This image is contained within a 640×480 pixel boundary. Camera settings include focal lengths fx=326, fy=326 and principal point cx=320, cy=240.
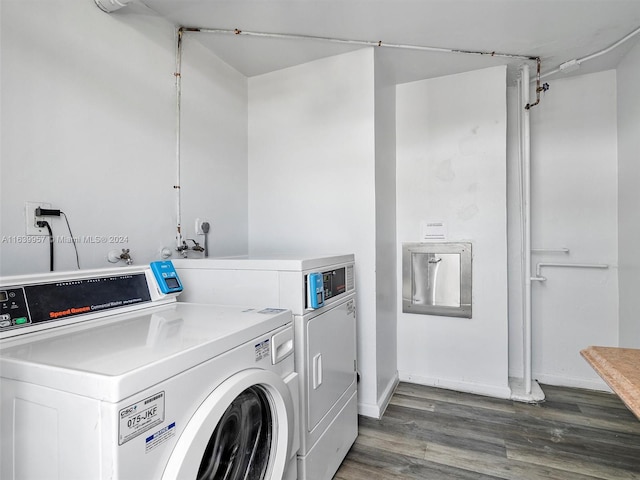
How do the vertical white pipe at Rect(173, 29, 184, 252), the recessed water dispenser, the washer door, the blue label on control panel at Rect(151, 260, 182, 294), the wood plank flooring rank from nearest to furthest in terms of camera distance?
the washer door
the blue label on control panel at Rect(151, 260, 182, 294)
the wood plank flooring
the vertical white pipe at Rect(173, 29, 184, 252)
the recessed water dispenser

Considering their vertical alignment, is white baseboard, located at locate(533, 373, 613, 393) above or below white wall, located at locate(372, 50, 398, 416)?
below

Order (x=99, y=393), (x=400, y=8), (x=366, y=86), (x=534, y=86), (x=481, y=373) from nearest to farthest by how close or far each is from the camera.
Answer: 1. (x=99, y=393)
2. (x=400, y=8)
3. (x=366, y=86)
4. (x=481, y=373)
5. (x=534, y=86)

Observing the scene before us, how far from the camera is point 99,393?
0.61 meters

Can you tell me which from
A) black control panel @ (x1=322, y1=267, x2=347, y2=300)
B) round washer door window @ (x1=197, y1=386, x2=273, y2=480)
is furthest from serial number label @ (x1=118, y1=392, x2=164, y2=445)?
black control panel @ (x1=322, y1=267, x2=347, y2=300)

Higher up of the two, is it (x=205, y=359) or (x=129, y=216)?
(x=129, y=216)

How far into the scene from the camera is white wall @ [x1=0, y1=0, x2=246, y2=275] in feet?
4.08

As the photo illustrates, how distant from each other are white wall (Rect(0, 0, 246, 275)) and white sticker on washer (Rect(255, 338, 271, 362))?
0.99 m

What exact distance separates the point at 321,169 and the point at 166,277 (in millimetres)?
1328

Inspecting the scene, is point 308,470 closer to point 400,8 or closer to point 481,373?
point 481,373

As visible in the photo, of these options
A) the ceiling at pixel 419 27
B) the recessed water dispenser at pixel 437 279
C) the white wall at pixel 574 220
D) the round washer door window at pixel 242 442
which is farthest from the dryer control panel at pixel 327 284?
the white wall at pixel 574 220

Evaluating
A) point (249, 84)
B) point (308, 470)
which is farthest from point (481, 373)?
point (249, 84)

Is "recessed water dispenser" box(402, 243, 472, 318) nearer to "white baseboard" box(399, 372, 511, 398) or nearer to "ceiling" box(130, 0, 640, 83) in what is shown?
"white baseboard" box(399, 372, 511, 398)

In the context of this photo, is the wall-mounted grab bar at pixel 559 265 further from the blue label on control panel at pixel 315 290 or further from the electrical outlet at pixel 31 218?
the electrical outlet at pixel 31 218

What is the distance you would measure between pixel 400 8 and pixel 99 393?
84.0 inches
